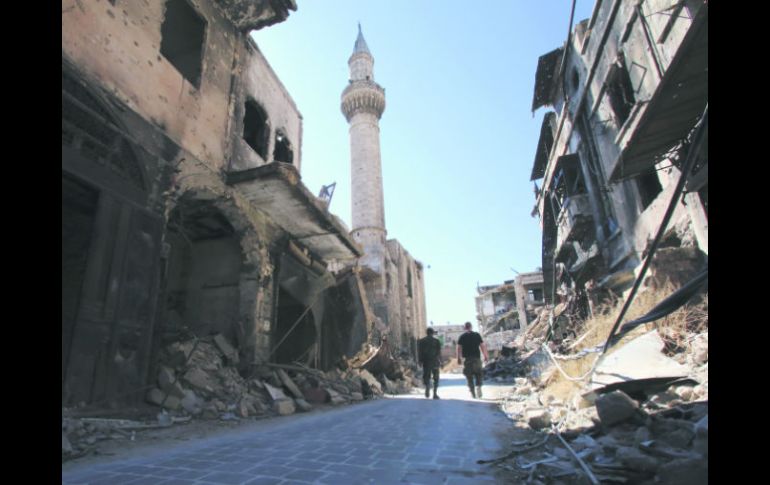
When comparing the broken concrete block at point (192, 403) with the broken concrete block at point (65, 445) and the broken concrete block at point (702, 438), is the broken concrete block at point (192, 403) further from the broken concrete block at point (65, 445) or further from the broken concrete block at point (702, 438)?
the broken concrete block at point (702, 438)

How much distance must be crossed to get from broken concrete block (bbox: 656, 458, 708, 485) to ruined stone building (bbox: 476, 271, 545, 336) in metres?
30.8

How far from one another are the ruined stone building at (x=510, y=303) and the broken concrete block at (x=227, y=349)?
2751cm

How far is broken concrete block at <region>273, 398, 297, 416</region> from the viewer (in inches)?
262

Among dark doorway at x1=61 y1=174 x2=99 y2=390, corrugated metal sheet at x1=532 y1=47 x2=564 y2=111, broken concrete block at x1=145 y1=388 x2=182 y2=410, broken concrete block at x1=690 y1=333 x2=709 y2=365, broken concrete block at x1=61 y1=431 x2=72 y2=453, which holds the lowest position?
broken concrete block at x1=61 y1=431 x2=72 y2=453

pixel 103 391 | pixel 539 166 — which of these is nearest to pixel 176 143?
pixel 103 391

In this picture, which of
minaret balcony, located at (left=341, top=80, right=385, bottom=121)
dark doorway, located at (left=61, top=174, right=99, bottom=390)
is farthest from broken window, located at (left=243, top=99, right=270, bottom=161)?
minaret balcony, located at (left=341, top=80, right=385, bottom=121)

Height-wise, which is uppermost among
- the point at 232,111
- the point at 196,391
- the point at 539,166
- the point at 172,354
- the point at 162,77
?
the point at 539,166

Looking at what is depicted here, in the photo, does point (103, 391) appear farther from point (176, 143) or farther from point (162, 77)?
point (162, 77)

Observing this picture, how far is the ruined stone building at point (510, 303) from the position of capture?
3431 centimetres

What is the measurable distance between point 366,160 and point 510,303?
27.9 m

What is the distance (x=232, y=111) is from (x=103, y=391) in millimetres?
6019

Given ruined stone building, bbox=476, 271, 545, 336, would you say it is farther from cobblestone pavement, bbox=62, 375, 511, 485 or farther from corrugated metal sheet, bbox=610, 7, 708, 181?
cobblestone pavement, bbox=62, 375, 511, 485

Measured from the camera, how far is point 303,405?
23.9 ft
